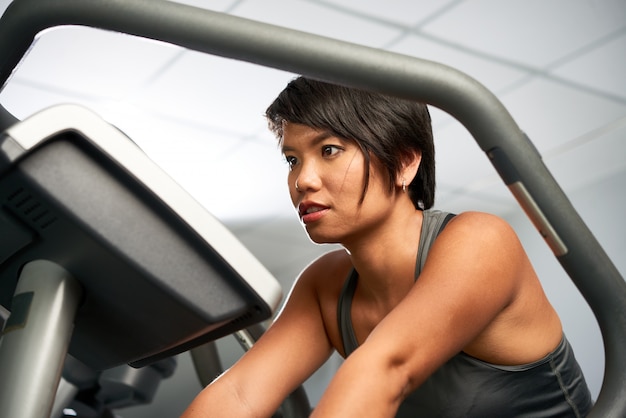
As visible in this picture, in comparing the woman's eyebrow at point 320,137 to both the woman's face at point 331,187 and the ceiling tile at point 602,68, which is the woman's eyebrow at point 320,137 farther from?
the ceiling tile at point 602,68

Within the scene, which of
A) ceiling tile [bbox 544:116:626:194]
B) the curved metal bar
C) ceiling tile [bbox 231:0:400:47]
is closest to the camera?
the curved metal bar

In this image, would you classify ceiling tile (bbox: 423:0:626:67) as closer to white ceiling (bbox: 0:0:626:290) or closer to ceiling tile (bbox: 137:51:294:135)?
white ceiling (bbox: 0:0:626:290)

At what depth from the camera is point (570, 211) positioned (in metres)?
0.71

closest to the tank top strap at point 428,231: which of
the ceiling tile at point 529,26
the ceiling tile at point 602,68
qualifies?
the ceiling tile at point 529,26

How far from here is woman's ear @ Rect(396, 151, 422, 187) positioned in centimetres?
116

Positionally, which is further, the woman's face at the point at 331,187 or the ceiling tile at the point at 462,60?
the ceiling tile at the point at 462,60

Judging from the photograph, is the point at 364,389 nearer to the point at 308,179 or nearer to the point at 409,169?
the point at 308,179

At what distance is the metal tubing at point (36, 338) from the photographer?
24.3 inches

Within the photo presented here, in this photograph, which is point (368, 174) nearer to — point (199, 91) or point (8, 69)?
point (8, 69)

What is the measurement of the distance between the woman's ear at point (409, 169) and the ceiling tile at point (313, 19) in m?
1.96

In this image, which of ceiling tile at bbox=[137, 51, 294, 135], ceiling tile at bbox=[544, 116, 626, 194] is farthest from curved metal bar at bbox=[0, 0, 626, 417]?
ceiling tile at bbox=[544, 116, 626, 194]

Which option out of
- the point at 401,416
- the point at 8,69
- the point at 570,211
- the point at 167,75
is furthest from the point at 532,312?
the point at 167,75

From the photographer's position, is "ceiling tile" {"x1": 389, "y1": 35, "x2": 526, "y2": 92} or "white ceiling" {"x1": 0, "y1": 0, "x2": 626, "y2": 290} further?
"ceiling tile" {"x1": 389, "y1": 35, "x2": 526, "y2": 92}

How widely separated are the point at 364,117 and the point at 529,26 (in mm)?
2618
